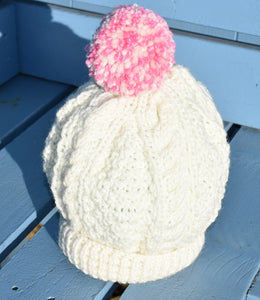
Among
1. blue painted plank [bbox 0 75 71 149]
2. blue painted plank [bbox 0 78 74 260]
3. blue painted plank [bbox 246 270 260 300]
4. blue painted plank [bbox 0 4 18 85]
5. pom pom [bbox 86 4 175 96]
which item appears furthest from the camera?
blue painted plank [bbox 0 4 18 85]

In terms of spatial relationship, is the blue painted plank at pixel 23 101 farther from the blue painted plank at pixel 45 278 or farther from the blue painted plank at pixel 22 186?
the blue painted plank at pixel 45 278

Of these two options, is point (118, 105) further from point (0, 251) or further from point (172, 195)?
point (0, 251)

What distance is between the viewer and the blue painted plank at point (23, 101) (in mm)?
1255

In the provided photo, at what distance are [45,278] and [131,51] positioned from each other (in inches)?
15.7

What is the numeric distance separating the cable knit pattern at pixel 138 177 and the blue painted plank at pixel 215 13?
352mm

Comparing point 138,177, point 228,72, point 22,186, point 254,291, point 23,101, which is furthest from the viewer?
point 23,101

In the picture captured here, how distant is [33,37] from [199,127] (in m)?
0.75

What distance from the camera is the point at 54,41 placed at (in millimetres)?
1391

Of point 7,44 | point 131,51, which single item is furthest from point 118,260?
point 7,44

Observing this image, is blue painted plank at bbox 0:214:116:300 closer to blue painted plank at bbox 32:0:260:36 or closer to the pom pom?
the pom pom

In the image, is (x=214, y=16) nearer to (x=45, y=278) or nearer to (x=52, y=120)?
(x=52, y=120)

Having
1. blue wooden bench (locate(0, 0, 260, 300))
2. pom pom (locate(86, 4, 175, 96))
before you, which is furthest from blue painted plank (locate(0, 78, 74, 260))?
pom pom (locate(86, 4, 175, 96))

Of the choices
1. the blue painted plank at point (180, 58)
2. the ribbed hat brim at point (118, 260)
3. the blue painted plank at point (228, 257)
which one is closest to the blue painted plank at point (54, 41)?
the blue painted plank at point (180, 58)

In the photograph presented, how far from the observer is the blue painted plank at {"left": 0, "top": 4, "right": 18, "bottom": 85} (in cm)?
137
